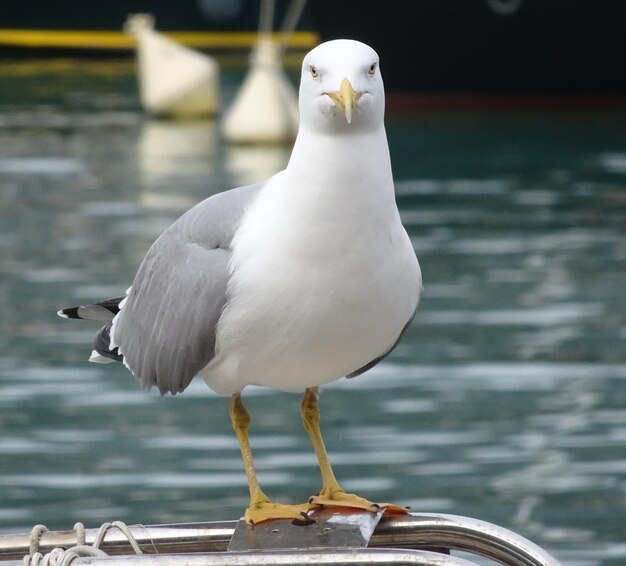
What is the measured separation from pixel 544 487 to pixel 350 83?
14.8ft

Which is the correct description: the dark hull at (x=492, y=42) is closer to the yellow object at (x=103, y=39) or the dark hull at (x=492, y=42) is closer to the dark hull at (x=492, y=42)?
the dark hull at (x=492, y=42)

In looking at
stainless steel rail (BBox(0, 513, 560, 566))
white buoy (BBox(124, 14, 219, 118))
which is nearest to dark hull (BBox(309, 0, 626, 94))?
white buoy (BBox(124, 14, 219, 118))

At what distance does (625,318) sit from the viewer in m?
10.5

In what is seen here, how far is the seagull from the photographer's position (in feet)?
11.0

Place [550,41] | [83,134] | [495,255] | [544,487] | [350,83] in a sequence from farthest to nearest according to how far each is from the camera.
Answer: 1. [550,41]
2. [83,134]
3. [495,255]
4. [544,487]
5. [350,83]

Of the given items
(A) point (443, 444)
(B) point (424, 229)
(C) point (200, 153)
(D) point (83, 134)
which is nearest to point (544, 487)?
(A) point (443, 444)

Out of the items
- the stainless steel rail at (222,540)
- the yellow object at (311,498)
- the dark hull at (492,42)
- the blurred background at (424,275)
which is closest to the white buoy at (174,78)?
the blurred background at (424,275)

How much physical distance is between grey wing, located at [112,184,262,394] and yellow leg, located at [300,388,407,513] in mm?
316

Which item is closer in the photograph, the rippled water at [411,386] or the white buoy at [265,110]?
the rippled water at [411,386]

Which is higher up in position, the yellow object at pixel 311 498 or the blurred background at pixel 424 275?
the blurred background at pixel 424 275

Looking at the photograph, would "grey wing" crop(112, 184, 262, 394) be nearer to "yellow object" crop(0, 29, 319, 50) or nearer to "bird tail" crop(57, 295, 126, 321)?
"bird tail" crop(57, 295, 126, 321)

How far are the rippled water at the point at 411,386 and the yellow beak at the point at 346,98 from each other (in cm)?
374

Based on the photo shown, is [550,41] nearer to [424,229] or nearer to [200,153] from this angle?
[200,153]

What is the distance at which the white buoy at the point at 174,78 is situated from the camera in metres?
21.3
